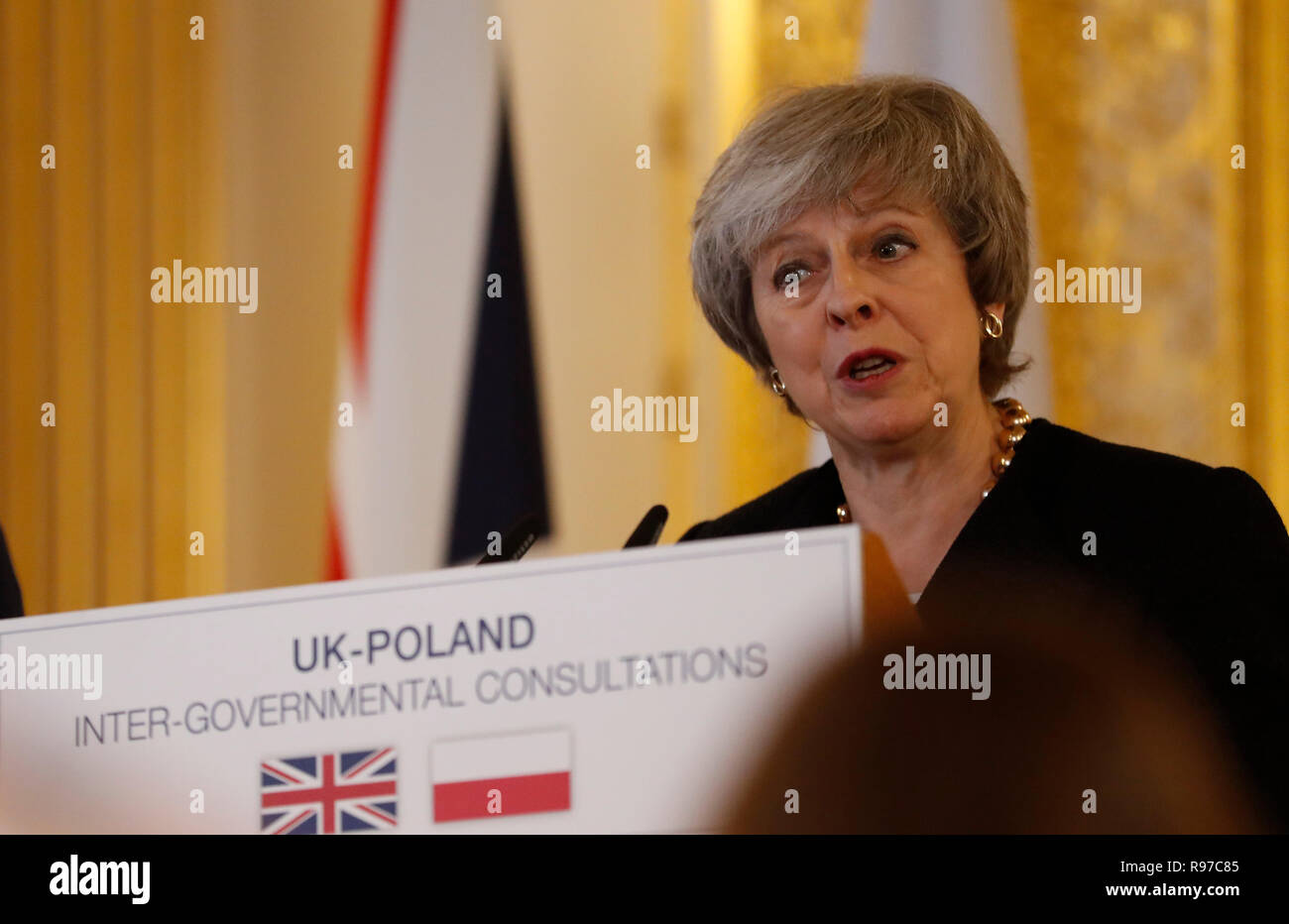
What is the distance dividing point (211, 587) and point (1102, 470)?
5.61ft

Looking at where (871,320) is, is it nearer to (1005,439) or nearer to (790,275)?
(790,275)

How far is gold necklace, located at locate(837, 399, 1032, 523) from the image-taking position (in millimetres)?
1437

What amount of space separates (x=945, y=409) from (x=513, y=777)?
2.40 feet

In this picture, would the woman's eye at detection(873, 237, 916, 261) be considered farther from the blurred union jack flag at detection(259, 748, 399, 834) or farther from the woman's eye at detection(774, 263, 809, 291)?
the blurred union jack flag at detection(259, 748, 399, 834)

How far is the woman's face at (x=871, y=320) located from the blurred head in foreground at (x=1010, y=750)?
28 centimetres

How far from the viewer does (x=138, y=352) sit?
2.48 m

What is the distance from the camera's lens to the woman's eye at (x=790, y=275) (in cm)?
140

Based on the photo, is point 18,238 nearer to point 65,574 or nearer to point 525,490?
point 65,574

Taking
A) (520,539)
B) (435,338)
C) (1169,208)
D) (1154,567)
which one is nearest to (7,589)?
(520,539)

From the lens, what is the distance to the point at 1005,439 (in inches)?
57.4

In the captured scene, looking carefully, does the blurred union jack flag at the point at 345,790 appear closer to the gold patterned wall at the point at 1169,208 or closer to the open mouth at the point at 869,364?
the open mouth at the point at 869,364

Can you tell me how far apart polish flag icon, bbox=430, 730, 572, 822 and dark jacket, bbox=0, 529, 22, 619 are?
99 centimetres

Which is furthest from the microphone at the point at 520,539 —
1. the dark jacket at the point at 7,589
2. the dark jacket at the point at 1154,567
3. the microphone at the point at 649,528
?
the dark jacket at the point at 7,589
